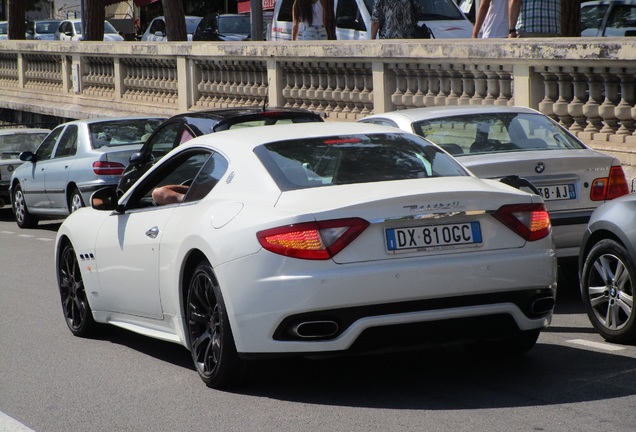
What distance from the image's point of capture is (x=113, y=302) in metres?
8.28

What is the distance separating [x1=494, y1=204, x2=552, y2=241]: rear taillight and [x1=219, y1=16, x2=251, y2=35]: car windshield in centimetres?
2878

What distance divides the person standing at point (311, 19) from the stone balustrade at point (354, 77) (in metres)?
0.81

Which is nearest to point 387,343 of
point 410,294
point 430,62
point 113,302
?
point 410,294

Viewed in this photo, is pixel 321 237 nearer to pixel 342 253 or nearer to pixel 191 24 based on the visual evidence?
pixel 342 253

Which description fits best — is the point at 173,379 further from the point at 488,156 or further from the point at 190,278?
the point at 488,156

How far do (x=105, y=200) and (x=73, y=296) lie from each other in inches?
43.6

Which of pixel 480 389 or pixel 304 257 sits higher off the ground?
pixel 304 257

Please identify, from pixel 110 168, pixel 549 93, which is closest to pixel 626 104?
pixel 549 93

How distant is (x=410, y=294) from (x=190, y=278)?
1448 millimetres

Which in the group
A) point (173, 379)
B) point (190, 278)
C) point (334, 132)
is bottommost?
point (173, 379)

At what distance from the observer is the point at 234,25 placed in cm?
3534

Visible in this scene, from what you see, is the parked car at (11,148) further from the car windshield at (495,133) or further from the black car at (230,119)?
the car windshield at (495,133)

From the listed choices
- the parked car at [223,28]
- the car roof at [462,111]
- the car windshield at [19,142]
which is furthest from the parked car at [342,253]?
the parked car at [223,28]

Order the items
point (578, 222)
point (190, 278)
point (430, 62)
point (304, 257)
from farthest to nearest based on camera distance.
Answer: point (430, 62) < point (578, 222) < point (190, 278) < point (304, 257)
